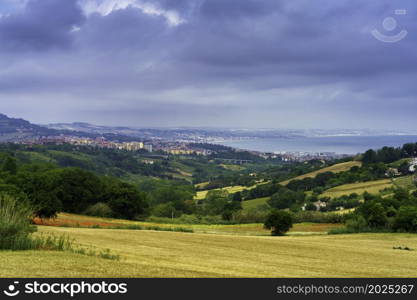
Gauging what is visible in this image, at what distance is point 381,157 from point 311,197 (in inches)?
1921

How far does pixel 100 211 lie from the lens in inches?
2190

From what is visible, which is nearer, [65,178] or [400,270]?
[400,270]

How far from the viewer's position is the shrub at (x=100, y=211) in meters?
55.1

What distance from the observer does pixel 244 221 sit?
2208 inches

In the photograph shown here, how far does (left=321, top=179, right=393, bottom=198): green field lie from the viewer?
297ft

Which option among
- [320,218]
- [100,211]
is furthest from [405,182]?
[100,211]

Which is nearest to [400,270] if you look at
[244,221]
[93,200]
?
[244,221]

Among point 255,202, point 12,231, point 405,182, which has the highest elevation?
point 12,231

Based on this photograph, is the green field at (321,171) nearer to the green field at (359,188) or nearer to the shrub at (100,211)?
the green field at (359,188)

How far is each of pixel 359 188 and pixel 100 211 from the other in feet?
200

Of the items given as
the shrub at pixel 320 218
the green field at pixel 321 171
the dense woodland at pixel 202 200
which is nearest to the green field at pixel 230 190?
the green field at pixel 321 171

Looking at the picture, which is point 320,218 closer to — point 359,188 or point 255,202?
point 359,188

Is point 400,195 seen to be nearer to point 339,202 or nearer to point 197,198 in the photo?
point 339,202

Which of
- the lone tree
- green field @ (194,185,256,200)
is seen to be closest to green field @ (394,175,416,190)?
green field @ (194,185,256,200)
